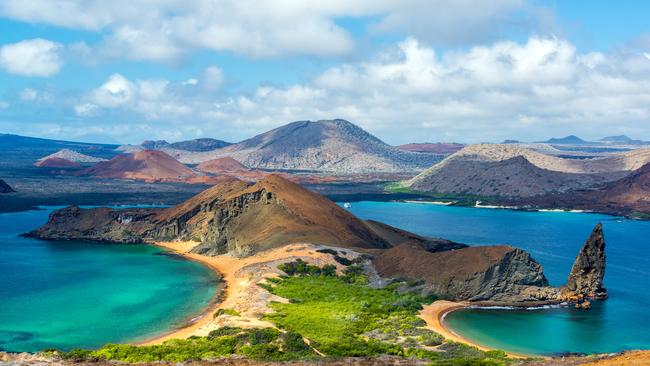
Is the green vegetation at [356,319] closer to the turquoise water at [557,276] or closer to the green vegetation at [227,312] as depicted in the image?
the green vegetation at [227,312]

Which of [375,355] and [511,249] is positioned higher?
[511,249]

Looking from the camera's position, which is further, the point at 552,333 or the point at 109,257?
the point at 109,257

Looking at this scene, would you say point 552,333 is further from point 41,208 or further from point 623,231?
Answer: point 41,208

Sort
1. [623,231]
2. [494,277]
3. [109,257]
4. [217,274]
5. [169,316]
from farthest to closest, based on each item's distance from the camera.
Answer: [623,231], [109,257], [217,274], [494,277], [169,316]

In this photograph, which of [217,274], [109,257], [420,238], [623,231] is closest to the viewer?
[217,274]

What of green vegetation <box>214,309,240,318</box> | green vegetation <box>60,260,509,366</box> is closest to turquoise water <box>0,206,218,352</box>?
green vegetation <box>214,309,240,318</box>

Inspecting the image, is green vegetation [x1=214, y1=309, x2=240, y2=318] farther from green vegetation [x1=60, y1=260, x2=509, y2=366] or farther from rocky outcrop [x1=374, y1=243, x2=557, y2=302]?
rocky outcrop [x1=374, y1=243, x2=557, y2=302]

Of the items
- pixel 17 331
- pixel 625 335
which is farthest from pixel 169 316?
pixel 625 335
